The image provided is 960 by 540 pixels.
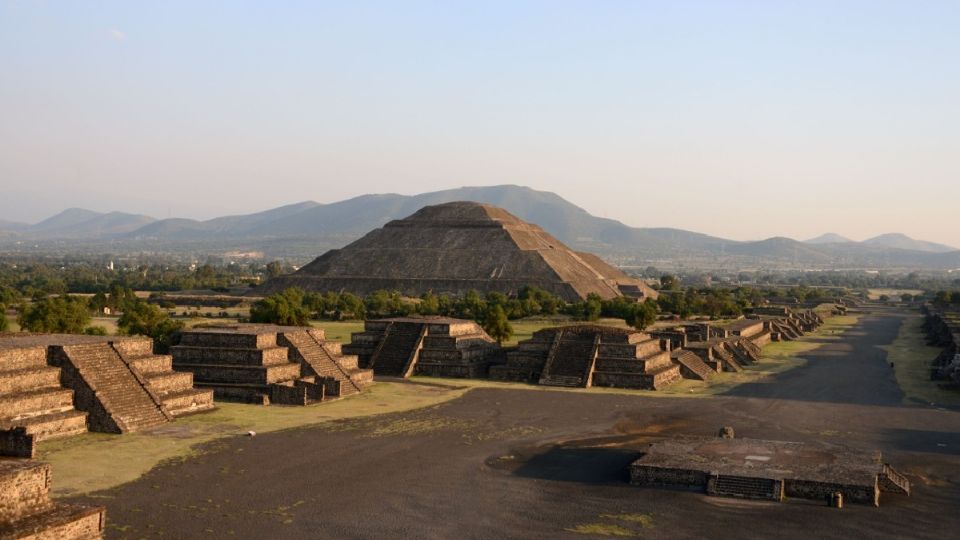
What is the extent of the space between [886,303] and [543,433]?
17713 cm

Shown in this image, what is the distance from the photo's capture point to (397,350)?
199 ft

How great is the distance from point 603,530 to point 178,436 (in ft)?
59.5

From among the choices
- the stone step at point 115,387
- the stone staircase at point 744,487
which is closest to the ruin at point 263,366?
the stone step at point 115,387

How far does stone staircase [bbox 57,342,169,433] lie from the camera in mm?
37281

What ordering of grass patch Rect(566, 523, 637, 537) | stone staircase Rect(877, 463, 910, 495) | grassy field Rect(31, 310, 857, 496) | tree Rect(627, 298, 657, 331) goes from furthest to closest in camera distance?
1. tree Rect(627, 298, 657, 331)
2. grassy field Rect(31, 310, 857, 496)
3. stone staircase Rect(877, 463, 910, 495)
4. grass patch Rect(566, 523, 637, 537)

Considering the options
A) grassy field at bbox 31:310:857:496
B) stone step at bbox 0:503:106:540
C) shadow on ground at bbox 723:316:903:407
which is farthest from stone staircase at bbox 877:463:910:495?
stone step at bbox 0:503:106:540

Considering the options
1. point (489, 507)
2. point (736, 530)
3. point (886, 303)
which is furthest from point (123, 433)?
point (886, 303)

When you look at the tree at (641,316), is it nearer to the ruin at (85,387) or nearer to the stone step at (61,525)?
the ruin at (85,387)

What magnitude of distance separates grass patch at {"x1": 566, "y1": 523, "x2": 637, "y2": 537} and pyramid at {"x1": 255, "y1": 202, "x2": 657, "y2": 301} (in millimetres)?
107895

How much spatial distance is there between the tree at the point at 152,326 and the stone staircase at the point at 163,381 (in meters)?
10.4

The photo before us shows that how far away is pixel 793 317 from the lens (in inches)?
4478

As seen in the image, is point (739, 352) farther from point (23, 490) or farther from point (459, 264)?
point (459, 264)

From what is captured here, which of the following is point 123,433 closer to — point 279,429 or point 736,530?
point 279,429

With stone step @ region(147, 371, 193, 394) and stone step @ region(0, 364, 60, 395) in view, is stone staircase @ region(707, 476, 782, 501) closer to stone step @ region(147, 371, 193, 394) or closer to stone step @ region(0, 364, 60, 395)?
stone step @ region(147, 371, 193, 394)
